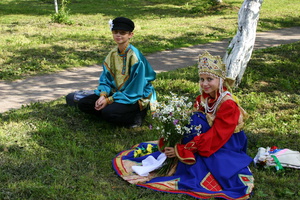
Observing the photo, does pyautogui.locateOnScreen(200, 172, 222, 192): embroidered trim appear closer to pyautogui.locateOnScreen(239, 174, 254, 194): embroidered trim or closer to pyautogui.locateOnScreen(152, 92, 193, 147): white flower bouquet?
pyautogui.locateOnScreen(239, 174, 254, 194): embroidered trim

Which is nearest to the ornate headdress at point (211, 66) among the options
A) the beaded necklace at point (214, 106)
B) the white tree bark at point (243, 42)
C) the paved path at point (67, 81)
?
the beaded necklace at point (214, 106)

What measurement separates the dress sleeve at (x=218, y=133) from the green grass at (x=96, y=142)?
0.54 m

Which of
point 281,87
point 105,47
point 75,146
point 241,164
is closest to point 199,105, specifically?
point 241,164

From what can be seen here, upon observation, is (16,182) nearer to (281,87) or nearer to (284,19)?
(281,87)

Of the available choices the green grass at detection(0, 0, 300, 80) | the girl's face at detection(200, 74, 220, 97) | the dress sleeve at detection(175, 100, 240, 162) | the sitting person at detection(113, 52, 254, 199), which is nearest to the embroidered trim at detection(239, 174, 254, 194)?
the sitting person at detection(113, 52, 254, 199)

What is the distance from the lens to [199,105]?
4449mm

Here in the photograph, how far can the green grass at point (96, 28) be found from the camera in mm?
9481

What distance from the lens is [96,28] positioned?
13711 millimetres

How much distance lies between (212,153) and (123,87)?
6.37ft

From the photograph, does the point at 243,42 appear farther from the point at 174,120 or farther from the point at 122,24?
the point at 174,120

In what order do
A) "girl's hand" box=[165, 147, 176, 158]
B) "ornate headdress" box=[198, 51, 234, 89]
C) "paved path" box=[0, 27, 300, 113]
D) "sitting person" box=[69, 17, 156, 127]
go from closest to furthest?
1. "ornate headdress" box=[198, 51, 234, 89]
2. "girl's hand" box=[165, 147, 176, 158]
3. "sitting person" box=[69, 17, 156, 127]
4. "paved path" box=[0, 27, 300, 113]

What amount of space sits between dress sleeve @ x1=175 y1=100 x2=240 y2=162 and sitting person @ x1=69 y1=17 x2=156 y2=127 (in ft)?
5.24

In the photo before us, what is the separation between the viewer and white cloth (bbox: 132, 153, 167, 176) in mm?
4305

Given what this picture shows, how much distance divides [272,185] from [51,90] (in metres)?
4.71
